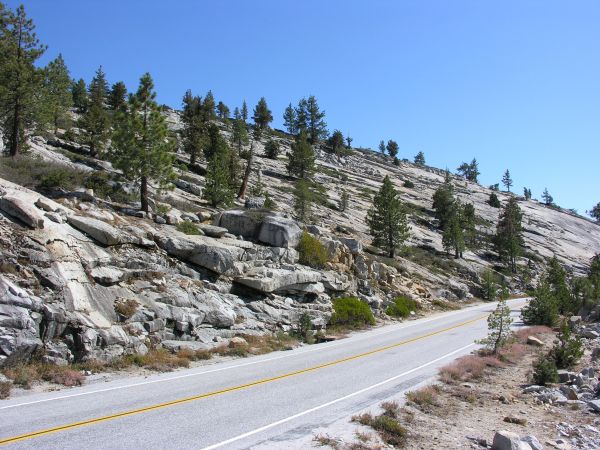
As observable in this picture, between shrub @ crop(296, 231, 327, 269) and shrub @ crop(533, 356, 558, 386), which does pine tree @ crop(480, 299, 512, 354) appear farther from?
shrub @ crop(296, 231, 327, 269)

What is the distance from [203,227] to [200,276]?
581 cm

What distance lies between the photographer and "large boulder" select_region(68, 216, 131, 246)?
20703mm

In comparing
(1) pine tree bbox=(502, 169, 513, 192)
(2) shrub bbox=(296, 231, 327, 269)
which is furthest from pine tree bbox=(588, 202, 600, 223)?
(2) shrub bbox=(296, 231, 327, 269)

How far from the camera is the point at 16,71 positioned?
97.7 feet

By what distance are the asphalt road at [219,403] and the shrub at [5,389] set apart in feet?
1.23

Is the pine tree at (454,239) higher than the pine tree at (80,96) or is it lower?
lower

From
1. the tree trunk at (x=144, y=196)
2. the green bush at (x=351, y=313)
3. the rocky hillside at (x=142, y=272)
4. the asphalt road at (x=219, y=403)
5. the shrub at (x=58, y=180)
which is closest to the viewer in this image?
the asphalt road at (x=219, y=403)

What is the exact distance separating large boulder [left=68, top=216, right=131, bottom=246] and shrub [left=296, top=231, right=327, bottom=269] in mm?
14194

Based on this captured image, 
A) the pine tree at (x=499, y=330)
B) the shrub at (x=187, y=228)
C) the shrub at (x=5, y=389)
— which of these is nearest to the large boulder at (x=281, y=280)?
the shrub at (x=187, y=228)


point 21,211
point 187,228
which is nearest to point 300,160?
point 187,228

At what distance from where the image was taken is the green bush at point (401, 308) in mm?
37031

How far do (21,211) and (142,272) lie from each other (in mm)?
5562

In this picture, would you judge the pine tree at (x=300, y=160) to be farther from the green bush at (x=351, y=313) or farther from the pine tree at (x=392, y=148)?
the pine tree at (x=392, y=148)

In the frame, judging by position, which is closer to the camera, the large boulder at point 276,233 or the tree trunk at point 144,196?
the tree trunk at point 144,196
